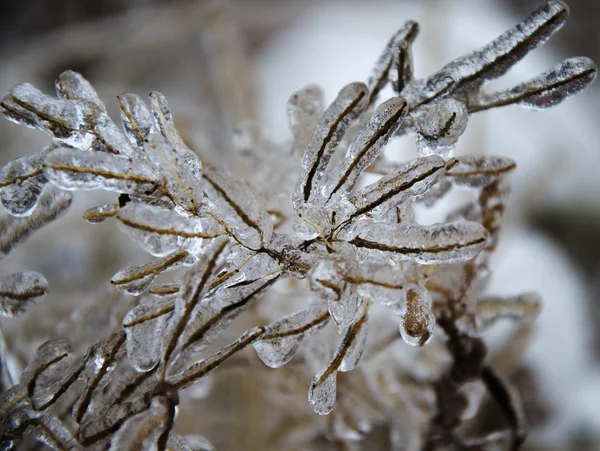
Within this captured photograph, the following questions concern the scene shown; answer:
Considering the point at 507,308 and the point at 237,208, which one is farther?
the point at 507,308

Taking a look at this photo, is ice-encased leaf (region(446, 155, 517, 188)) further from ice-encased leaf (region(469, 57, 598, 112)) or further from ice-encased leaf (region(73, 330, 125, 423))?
ice-encased leaf (region(73, 330, 125, 423))

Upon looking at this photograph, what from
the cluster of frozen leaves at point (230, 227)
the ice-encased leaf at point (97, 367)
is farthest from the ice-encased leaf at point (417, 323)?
the ice-encased leaf at point (97, 367)

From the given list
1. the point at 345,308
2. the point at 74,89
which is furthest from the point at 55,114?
the point at 345,308

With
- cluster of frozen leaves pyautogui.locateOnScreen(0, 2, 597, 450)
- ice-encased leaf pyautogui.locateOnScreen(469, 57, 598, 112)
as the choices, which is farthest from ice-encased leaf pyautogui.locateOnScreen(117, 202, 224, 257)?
ice-encased leaf pyautogui.locateOnScreen(469, 57, 598, 112)

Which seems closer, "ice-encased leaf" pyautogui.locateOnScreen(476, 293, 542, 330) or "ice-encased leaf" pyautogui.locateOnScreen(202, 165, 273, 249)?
"ice-encased leaf" pyautogui.locateOnScreen(202, 165, 273, 249)

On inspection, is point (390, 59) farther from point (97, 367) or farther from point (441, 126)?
point (97, 367)
